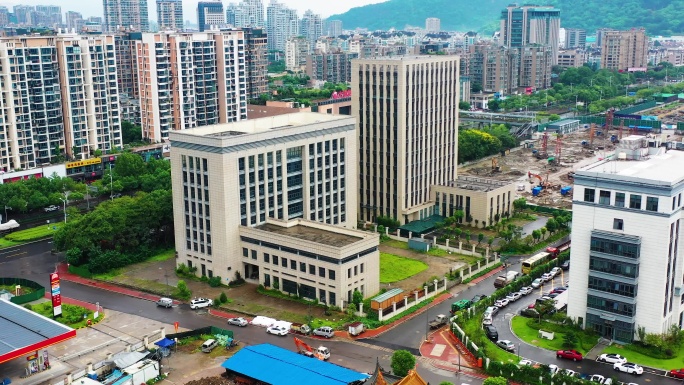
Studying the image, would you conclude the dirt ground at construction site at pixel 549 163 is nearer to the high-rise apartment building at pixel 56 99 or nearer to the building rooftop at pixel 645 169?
the building rooftop at pixel 645 169

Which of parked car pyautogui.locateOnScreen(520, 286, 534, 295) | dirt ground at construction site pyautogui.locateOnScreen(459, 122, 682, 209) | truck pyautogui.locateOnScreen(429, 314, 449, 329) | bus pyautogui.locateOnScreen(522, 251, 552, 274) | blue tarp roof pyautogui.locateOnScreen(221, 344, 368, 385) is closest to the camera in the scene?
blue tarp roof pyautogui.locateOnScreen(221, 344, 368, 385)

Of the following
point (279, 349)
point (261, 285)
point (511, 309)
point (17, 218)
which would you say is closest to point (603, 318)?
point (511, 309)

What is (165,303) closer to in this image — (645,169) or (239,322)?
(239,322)

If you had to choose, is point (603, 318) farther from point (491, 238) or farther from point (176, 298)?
point (176, 298)

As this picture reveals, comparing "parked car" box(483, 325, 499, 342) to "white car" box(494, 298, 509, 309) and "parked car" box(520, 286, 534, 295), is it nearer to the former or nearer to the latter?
"white car" box(494, 298, 509, 309)

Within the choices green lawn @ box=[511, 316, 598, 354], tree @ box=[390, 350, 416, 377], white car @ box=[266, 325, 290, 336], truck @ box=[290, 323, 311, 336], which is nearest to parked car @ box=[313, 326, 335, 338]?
truck @ box=[290, 323, 311, 336]

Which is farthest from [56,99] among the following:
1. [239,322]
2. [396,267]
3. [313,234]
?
[239,322]
